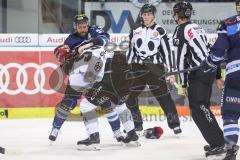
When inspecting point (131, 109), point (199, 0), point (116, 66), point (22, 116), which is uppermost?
point (199, 0)

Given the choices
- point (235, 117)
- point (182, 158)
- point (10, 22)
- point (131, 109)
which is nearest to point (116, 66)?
point (131, 109)

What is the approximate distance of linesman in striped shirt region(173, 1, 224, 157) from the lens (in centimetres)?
495

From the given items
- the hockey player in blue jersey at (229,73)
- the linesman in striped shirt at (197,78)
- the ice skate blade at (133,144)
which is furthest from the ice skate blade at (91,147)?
the hockey player in blue jersey at (229,73)

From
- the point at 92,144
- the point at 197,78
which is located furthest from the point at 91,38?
the point at 197,78

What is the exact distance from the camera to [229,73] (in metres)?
4.64

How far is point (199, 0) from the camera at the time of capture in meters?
9.45

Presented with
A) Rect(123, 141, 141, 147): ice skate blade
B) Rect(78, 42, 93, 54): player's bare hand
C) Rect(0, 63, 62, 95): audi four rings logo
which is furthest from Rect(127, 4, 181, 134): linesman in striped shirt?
Rect(0, 63, 62, 95): audi four rings logo

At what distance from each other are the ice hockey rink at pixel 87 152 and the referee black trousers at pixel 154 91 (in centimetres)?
23

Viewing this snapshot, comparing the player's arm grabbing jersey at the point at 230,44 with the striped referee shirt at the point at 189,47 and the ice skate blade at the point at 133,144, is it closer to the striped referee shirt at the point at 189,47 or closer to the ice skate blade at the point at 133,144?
the striped referee shirt at the point at 189,47

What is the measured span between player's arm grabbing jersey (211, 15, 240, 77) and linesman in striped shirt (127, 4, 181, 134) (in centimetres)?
192

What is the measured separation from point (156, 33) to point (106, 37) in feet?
3.05

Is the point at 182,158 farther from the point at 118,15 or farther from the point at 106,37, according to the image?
the point at 118,15

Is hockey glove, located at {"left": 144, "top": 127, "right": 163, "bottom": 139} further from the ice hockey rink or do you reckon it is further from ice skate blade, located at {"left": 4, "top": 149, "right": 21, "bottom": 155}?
ice skate blade, located at {"left": 4, "top": 149, "right": 21, "bottom": 155}

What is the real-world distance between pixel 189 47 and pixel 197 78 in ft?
0.93
